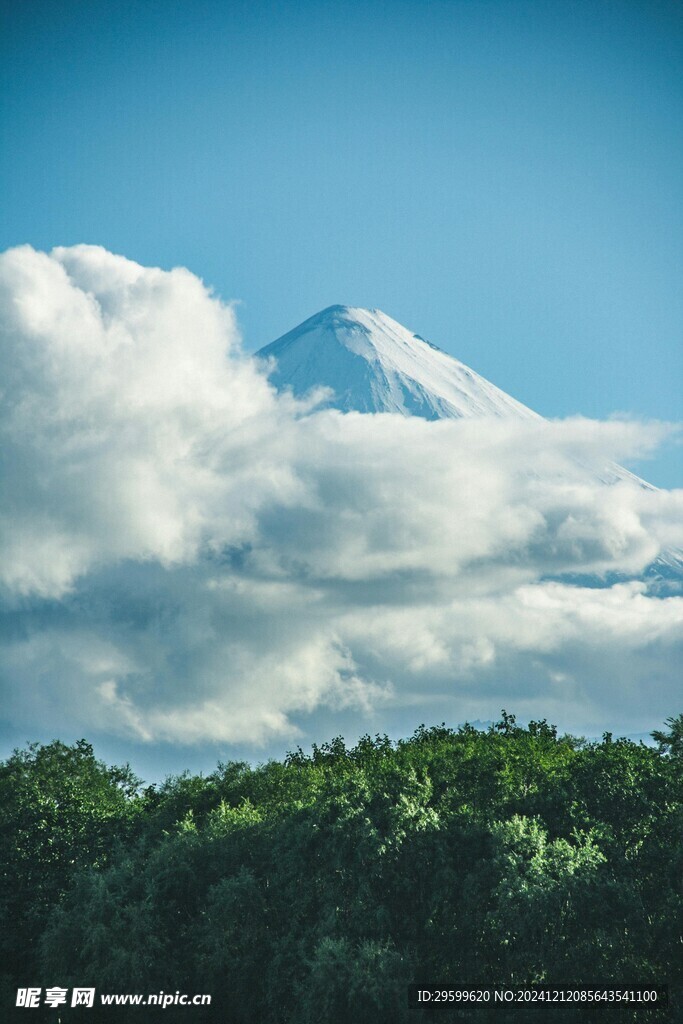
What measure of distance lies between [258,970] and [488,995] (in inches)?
419

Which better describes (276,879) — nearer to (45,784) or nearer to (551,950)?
(551,950)

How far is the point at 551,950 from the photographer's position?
40562 millimetres

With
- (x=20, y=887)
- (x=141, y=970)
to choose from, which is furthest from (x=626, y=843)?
(x=20, y=887)

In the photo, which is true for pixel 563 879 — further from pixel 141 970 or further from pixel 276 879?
pixel 141 970

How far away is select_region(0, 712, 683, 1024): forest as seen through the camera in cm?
4078

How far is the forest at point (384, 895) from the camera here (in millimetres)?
40781

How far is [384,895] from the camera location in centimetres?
4538

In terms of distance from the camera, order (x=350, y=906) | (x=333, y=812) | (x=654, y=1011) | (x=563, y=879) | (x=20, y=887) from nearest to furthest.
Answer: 1. (x=654, y=1011)
2. (x=563, y=879)
3. (x=350, y=906)
4. (x=333, y=812)
5. (x=20, y=887)

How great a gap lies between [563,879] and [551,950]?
8.92 ft

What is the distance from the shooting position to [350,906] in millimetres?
44781

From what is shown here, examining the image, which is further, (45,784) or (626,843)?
(45,784)

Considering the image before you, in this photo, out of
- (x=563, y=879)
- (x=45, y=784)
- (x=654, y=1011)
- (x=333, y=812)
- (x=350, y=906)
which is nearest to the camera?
(x=654, y=1011)

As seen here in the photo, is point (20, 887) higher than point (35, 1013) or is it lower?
higher

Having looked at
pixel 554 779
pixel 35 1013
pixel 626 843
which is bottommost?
pixel 35 1013
